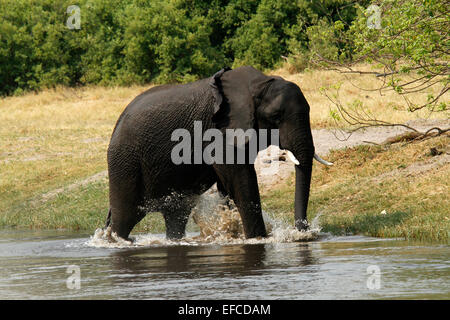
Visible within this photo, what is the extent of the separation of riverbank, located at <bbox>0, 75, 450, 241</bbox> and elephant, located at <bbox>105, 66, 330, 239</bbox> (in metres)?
1.92

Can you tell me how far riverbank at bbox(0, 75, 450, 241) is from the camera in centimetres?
1377

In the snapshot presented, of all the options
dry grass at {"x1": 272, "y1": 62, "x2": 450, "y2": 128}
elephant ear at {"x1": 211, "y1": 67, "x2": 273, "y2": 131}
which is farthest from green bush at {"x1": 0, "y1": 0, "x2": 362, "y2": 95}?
elephant ear at {"x1": 211, "y1": 67, "x2": 273, "y2": 131}

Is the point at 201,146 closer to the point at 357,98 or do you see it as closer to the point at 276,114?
the point at 276,114

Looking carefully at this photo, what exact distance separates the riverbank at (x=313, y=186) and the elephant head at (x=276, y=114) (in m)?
1.59

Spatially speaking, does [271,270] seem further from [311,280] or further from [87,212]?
[87,212]

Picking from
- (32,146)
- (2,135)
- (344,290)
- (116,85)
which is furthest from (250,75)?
(116,85)

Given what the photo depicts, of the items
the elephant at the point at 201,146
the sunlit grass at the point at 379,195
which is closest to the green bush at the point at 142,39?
the sunlit grass at the point at 379,195

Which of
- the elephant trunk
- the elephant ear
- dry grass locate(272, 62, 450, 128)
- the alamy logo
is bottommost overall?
the elephant trunk

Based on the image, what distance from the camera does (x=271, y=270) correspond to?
982 centimetres

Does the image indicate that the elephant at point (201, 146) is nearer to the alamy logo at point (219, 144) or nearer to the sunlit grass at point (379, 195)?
the alamy logo at point (219, 144)

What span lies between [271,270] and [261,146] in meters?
3.12

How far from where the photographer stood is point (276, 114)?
12.4 m

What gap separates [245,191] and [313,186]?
580cm

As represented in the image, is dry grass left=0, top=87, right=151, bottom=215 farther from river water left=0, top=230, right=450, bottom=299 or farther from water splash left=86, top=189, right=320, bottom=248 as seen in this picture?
river water left=0, top=230, right=450, bottom=299
